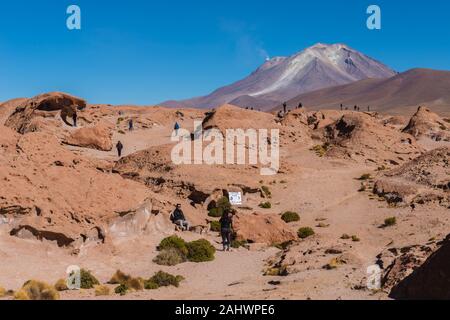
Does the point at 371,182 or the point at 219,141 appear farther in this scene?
the point at 219,141

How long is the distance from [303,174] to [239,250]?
17.7m

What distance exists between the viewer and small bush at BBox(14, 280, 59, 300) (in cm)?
1173

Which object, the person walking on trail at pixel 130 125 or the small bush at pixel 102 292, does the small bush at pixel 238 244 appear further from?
the person walking on trail at pixel 130 125

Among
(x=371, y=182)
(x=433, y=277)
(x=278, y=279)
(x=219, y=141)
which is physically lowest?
(x=278, y=279)

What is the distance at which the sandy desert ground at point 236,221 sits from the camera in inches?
562

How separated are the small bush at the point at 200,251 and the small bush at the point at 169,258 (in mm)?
409

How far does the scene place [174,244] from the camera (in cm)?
2052

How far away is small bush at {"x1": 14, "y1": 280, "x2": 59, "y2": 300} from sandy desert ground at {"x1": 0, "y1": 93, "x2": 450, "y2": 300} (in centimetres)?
83

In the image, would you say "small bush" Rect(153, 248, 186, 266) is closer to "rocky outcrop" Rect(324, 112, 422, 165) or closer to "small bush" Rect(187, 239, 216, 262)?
"small bush" Rect(187, 239, 216, 262)

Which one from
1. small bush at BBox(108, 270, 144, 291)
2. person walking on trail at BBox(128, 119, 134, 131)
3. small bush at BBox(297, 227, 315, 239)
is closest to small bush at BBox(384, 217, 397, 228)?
small bush at BBox(297, 227, 315, 239)

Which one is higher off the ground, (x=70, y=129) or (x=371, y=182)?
(x=70, y=129)
